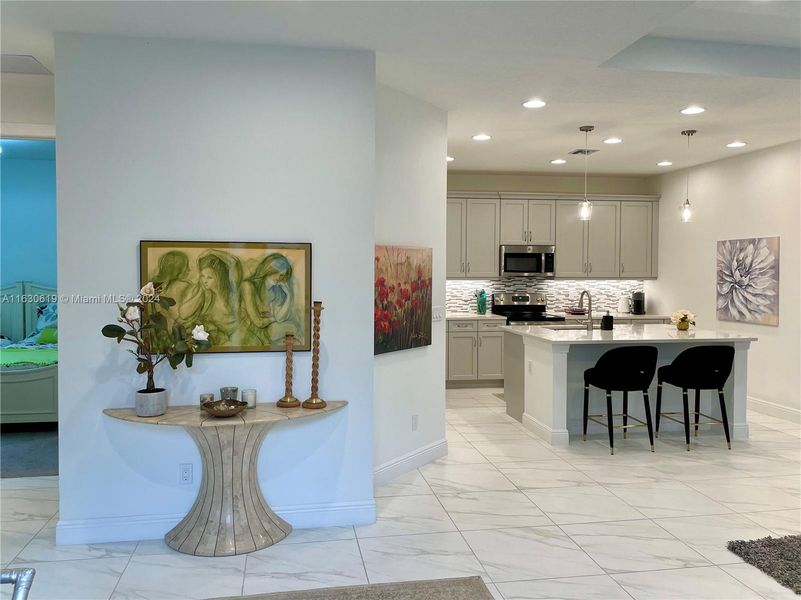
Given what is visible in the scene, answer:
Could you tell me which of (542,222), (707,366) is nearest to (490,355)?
(542,222)

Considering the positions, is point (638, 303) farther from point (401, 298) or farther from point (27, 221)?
point (27, 221)

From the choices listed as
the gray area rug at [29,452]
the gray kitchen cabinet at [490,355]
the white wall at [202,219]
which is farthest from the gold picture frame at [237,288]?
the gray kitchen cabinet at [490,355]

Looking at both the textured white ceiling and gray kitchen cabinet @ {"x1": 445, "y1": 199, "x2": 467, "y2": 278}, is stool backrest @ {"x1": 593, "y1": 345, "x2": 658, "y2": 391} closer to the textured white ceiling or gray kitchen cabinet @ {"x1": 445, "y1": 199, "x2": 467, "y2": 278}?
the textured white ceiling

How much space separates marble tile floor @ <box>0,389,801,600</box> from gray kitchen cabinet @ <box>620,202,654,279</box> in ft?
11.9

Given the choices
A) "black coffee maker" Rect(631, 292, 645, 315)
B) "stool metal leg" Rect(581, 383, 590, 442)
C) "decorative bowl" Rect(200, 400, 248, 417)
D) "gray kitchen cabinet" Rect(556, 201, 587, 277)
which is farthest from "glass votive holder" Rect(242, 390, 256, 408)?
"black coffee maker" Rect(631, 292, 645, 315)

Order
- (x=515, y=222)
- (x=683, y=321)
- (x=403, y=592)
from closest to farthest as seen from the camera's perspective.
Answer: (x=403, y=592)
(x=683, y=321)
(x=515, y=222)

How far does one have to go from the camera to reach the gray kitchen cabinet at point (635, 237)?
830cm

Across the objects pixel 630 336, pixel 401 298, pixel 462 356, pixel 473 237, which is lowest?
pixel 462 356

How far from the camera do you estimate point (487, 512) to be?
385 centimetres

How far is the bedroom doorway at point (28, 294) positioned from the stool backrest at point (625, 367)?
15.4 feet

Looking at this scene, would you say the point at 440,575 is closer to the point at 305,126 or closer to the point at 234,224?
the point at 234,224

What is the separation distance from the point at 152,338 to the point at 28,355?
3.11 m

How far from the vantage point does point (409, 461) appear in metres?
4.63

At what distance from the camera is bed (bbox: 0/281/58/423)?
5.48 meters
